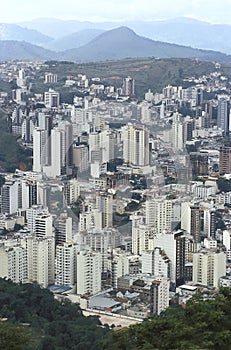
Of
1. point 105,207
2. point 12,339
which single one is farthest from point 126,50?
point 12,339

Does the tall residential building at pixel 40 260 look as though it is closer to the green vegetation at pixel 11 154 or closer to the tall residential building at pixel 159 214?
the tall residential building at pixel 159 214

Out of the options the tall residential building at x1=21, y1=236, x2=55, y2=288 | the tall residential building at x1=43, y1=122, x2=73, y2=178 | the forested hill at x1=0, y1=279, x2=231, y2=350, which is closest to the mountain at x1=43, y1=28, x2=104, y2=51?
the tall residential building at x1=43, y1=122, x2=73, y2=178

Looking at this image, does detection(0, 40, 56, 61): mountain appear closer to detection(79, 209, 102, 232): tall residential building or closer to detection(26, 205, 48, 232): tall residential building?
detection(26, 205, 48, 232): tall residential building

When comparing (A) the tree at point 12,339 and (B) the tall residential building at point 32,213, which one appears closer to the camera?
(A) the tree at point 12,339

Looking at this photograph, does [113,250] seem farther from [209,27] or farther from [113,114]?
[209,27]

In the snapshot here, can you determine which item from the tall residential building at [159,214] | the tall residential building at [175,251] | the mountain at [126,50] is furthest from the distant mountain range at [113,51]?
the tall residential building at [175,251]

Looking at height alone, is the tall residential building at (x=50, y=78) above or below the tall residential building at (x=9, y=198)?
above
